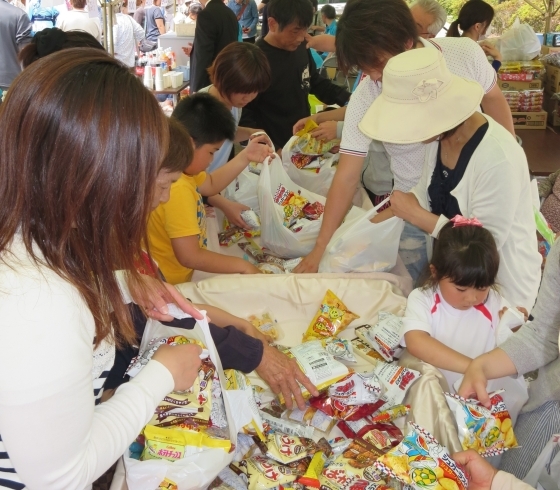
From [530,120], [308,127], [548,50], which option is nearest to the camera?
[308,127]

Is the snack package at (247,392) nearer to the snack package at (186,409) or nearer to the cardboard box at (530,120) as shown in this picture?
the snack package at (186,409)

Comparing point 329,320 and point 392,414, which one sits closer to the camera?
point 392,414

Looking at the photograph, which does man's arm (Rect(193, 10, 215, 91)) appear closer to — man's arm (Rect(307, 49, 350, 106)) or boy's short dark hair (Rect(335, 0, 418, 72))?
man's arm (Rect(307, 49, 350, 106))

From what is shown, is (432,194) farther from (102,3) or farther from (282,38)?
(102,3)

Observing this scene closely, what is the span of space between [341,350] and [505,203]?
0.66m

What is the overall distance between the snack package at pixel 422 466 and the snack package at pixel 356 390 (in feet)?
0.90

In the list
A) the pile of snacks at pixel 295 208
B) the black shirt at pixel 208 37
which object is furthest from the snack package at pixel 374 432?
the black shirt at pixel 208 37

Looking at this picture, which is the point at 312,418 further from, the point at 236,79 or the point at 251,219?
the point at 236,79

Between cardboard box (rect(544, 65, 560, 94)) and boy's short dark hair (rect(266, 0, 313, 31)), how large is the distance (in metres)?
4.55

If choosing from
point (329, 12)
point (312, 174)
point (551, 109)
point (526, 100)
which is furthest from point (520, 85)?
point (312, 174)

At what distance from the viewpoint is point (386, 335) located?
1.79 metres

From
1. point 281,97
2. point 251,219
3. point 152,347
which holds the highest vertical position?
point 281,97

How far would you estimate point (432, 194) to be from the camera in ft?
6.47

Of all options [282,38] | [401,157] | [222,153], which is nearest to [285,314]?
[401,157]
